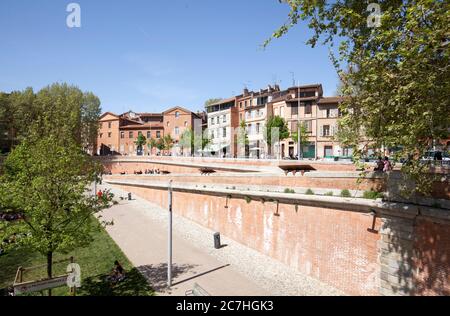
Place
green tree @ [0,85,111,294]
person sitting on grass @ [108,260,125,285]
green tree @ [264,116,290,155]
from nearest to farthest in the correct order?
green tree @ [0,85,111,294], person sitting on grass @ [108,260,125,285], green tree @ [264,116,290,155]

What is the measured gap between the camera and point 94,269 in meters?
18.2

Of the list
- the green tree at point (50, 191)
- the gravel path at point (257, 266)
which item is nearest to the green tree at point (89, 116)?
the gravel path at point (257, 266)

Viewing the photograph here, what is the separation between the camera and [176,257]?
755 inches

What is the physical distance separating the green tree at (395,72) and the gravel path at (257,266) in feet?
23.8

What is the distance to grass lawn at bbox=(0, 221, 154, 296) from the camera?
15.2 m

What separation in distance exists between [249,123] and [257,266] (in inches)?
1727

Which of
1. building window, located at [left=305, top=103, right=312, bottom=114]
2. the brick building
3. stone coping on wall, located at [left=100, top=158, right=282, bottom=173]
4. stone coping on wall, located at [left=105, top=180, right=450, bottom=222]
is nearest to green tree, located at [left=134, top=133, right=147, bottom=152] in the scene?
the brick building

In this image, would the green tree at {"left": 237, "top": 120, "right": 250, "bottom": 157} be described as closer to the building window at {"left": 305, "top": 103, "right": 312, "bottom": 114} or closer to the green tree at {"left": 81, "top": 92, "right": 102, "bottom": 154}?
the building window at {"left": 305, "top": 103, "right": 312, "bottom": 114}

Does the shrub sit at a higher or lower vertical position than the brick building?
lower

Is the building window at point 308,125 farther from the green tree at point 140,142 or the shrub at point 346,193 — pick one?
the green tree at point 140,142

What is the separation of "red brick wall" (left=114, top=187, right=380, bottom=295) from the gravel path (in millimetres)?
382

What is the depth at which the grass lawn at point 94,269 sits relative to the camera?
15164mm

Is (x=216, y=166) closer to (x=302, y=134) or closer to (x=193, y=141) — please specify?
(x=302, y=134)
